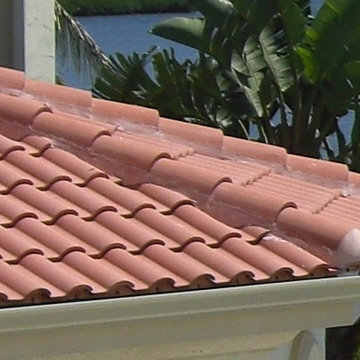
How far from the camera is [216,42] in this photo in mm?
11828

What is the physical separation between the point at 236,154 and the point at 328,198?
749mm

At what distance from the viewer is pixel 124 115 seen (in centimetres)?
634

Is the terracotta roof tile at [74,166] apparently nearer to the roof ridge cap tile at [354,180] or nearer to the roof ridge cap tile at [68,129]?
the roof ridge cap tile at [68,129]

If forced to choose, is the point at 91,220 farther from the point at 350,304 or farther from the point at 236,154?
the point at 236,154

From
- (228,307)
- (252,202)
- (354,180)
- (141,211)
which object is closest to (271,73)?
(354,180)

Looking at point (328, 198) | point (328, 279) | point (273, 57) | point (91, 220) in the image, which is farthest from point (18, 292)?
point (273, 57)

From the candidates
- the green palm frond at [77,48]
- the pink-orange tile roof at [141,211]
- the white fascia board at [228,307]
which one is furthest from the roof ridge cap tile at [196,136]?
the green palm frond at [77,48]

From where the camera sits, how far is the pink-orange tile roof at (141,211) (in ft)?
14.8

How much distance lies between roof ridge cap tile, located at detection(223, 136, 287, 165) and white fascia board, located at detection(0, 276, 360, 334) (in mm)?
1537

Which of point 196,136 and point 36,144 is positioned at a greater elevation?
point 36,144

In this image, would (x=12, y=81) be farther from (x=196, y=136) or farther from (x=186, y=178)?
(x=186, y=178)

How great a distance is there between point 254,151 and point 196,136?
0.32 meters

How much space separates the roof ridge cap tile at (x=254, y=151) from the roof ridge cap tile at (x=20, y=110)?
40.6 inches

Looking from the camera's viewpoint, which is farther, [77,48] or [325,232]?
[77,48]
